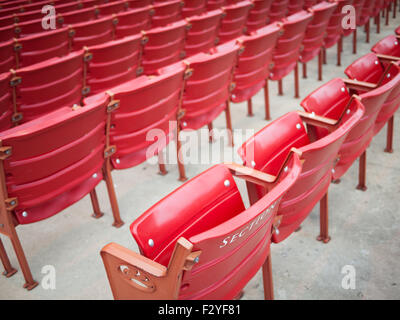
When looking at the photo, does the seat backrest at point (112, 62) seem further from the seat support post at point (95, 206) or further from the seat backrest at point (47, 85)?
the seat support post at point (95, 206)

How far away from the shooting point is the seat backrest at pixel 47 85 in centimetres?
253

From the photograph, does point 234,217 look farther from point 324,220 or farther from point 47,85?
point 47,85

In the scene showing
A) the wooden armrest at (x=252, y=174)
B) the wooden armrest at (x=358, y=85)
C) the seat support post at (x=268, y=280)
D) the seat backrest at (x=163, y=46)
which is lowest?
the seat support post at (x=268, y=280)

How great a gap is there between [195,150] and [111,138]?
3.62ft

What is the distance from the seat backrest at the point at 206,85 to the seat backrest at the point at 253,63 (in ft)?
0.69

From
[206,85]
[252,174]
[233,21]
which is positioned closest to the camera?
[252,174]

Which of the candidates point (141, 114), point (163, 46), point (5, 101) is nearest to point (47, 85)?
point (5, 101)

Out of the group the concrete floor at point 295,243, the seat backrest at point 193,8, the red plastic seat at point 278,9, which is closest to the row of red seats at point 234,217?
the concrete floor at point 295,243

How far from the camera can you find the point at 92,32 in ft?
12.8

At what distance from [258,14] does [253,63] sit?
196 centimetres

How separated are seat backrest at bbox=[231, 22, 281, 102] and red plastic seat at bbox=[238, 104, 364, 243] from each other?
1.18 m

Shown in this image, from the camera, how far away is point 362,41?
579cm

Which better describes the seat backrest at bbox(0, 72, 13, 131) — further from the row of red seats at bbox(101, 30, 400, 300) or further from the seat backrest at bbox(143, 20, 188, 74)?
the row of red seats at bbox(101, 30, 400, 300)

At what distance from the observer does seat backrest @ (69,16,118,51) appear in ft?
12.5
